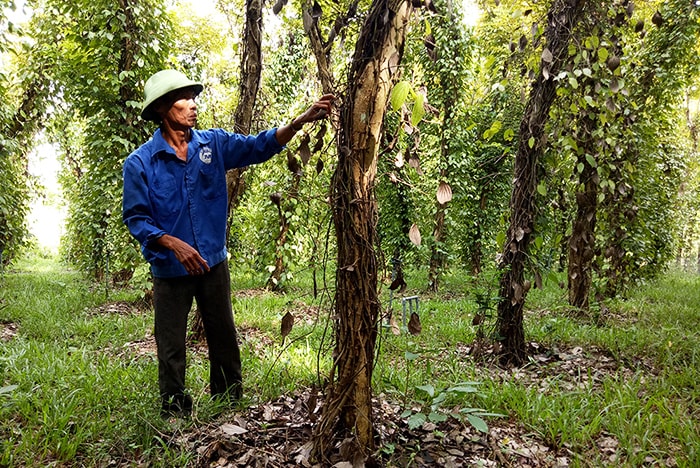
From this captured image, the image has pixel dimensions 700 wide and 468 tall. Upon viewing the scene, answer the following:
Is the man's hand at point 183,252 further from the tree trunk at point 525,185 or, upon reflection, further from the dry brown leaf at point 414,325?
the tree trunk at point 525,185

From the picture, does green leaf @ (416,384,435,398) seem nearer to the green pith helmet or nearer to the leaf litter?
the leaf litter

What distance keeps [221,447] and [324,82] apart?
1.95m

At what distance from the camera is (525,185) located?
330cm

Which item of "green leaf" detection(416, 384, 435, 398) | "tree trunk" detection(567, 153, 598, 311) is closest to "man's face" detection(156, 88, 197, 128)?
"green leaf" detection(416, 384, 435, 398)

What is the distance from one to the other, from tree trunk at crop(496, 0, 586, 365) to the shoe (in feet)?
7.80

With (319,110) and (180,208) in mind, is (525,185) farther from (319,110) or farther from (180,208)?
(180,208)

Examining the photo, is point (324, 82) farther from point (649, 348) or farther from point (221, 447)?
point (649, 348)

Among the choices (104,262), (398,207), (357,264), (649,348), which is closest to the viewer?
(357,264)

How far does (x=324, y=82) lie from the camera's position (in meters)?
2.25

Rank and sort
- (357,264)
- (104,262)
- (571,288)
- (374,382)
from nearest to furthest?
(357,264) < (374,382) < (571,288) < (104,262)

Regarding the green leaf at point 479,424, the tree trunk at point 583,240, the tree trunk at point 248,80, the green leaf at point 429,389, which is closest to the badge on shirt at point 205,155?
the tree trunk at point 248,80

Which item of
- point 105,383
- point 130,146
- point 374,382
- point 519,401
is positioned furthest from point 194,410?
point 130,146

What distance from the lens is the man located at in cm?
230

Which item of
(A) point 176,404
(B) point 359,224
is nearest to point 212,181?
(B) point 359,224
